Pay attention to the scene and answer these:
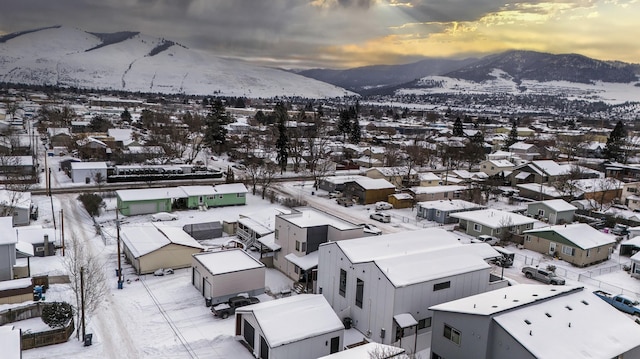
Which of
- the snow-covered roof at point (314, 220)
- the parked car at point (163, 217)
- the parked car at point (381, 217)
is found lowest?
the parked car at point (163, 217)

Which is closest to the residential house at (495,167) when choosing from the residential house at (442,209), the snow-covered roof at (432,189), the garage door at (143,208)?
the snow-covered roof at (432,189)

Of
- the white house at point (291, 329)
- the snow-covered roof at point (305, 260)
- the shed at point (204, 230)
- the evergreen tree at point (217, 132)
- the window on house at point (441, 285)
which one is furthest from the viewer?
the evergreen tree at point (217, 132)

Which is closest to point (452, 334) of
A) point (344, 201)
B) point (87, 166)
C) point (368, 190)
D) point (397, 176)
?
point (344, 201)

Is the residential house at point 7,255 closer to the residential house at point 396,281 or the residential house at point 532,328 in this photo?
the residential house at point 396,281

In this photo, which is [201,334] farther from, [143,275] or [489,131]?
[489,131]

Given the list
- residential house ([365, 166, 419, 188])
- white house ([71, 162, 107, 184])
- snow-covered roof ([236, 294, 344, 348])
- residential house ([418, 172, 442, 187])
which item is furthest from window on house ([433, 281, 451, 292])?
white house ([71, 162, 107, 184])

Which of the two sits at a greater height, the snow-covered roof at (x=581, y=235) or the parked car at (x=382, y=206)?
the snow-covered roof at (x=581, y=235)
